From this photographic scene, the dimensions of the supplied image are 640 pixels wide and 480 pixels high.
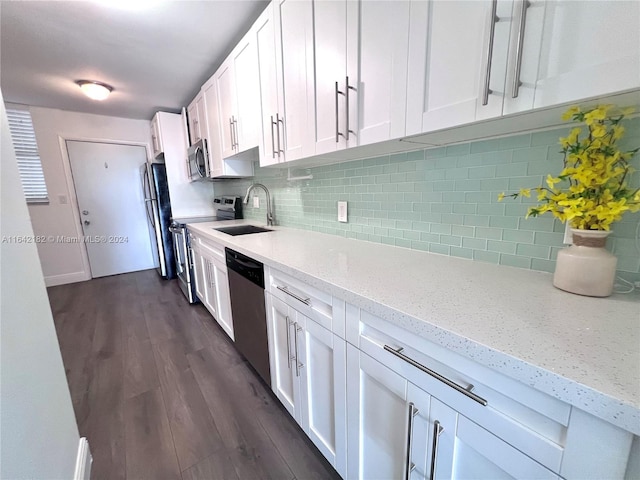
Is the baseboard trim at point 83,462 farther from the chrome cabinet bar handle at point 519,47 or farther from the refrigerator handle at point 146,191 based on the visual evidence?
the refrigerator handle at point 146,191

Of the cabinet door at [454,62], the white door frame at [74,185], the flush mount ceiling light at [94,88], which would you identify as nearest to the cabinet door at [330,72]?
the cabinet door at [454,62]

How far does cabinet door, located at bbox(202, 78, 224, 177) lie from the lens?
2353mm

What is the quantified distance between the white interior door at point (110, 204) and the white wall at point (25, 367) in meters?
3.61

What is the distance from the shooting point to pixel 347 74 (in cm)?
107

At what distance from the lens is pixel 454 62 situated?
75cm

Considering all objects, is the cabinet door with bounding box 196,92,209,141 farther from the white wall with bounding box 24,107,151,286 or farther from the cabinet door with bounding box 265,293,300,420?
the cabinet door with bounding box 265,293,300,420

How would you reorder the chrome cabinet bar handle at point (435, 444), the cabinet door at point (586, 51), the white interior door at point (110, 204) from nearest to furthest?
the cabinet door at point (586, 51) < the chrome cabinet bar handle at point (435, 444) < the white interior door at point (110, 204)

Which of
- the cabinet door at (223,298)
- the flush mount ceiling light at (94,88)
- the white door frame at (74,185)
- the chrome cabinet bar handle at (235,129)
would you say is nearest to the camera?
the cabinet door at (223,298)

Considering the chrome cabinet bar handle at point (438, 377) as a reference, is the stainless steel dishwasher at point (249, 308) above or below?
below

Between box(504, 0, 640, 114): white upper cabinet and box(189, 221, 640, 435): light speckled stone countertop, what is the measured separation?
49 cm

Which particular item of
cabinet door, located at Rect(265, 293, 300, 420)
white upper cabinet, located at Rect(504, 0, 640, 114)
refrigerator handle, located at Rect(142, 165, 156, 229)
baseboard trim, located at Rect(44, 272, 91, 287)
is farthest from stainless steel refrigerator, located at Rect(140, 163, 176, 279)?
white upper cabinet, located at Rect(504, 0, 640, 114)

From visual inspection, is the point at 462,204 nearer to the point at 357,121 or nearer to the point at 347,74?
the point at 357,121

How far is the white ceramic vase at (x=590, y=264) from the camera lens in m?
0.65

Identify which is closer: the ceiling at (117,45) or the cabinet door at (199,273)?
the ceiling at (117,45)
